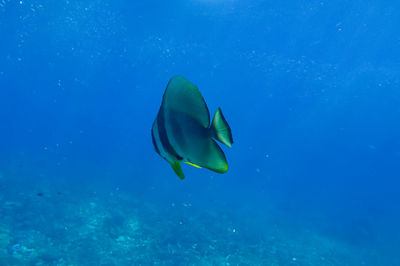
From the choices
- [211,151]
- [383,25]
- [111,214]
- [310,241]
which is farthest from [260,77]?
[211,151]

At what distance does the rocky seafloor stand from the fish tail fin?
683 centimetres

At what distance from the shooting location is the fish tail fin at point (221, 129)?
2.58ft

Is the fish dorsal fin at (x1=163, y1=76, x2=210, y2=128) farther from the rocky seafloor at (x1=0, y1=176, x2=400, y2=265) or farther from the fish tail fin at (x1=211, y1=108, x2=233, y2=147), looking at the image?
the rocky seafloor at (x1=0, y1=176, x2=400, y2=265)

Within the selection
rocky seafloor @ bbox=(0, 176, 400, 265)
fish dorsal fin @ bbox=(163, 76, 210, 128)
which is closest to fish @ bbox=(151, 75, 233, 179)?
fish dorsal fin @ bbox=(163, 76, 210, 128)

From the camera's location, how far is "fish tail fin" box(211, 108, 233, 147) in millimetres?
786

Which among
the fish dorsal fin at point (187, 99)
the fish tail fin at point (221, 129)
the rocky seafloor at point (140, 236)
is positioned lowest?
the fish tail fin at point (221, 129)

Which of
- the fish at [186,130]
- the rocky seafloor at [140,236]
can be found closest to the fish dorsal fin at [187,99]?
the fish at [186,130]

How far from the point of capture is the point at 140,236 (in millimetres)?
8953

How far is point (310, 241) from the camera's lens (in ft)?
42.7

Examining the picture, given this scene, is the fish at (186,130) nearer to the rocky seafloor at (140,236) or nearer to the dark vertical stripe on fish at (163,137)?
the dark vertical stripe on fish at (163,137)

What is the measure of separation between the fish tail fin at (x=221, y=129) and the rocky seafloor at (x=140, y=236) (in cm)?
683

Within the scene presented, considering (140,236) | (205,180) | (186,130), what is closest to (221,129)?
(186,130)

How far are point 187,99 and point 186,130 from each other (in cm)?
9

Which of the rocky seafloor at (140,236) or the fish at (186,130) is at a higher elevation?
the rocky seafloor at (140,236)
